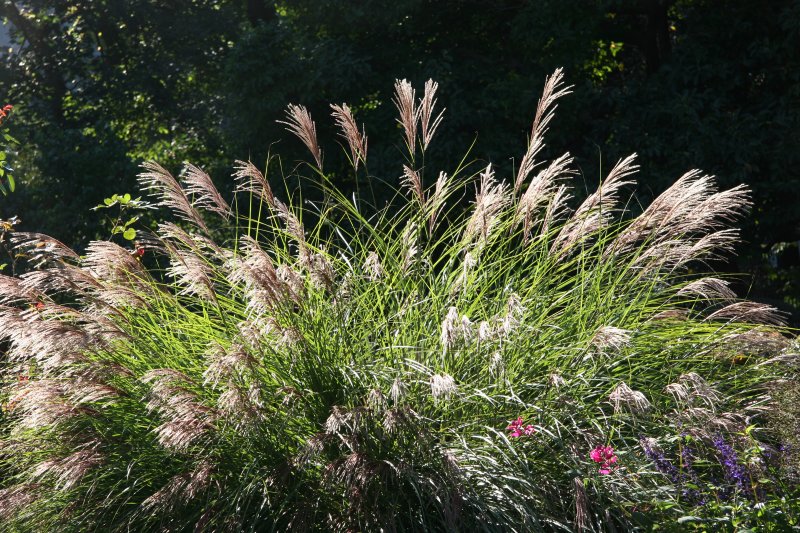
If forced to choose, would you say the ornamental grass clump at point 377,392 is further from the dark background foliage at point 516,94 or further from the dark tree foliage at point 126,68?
the dark tree foliage at point 126,68

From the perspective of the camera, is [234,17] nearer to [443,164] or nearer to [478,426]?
[443,164]

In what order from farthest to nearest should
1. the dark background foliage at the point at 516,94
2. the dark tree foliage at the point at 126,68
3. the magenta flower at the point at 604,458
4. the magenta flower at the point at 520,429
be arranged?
the dark tree foliage at the point at 126,68 → the dark background foliage at the point at 516,94 → the magenta flower at the point at 520,429 → the magenta flower at the point at 604,458

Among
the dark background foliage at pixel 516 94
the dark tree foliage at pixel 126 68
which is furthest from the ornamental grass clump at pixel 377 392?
the dark tree foliage at pixel 126 68

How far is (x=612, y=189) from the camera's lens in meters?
4.24

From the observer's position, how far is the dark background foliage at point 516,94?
9.85m

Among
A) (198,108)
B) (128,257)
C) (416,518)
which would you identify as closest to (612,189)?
(416,518)

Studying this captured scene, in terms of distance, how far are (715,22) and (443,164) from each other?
3.45 meters

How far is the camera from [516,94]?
9.93 metres

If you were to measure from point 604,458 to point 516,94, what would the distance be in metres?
7.10

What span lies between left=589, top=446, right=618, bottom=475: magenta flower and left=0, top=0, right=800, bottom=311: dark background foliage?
6109mm

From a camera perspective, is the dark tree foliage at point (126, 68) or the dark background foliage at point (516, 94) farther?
the dark tree foliage at point (126, 68)

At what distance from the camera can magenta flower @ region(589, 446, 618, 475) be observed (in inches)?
129

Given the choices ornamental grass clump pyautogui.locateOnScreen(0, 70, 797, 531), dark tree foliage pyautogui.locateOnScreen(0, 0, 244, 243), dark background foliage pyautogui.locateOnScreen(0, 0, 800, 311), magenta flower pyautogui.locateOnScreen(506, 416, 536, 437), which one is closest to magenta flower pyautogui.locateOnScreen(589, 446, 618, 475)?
ornamental grass clump pyautogui.locateOnScreen(0, 70, 797, 531)

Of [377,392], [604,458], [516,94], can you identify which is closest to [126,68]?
[516,94]
